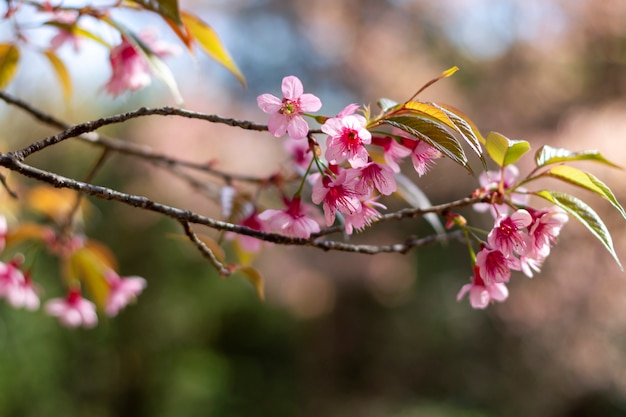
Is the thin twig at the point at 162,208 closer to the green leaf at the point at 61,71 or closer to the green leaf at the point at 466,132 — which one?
the green leaf at the point at 466,132

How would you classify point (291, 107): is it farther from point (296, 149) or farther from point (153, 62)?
point (296, 149)

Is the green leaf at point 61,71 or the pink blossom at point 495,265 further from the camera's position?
the green leaf at point 61,71

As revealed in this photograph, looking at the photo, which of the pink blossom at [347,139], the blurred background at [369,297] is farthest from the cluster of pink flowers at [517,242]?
the blurred background at [369,297]

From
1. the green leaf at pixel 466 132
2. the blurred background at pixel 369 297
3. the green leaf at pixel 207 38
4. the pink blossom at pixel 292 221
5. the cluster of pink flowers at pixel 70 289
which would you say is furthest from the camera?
the blurred background at pixel 369 297

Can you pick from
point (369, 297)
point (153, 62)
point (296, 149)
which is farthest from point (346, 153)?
point (369, 297)

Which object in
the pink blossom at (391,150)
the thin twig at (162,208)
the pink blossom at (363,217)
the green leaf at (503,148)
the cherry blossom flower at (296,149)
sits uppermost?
the cherry blossom flower at (296,149)

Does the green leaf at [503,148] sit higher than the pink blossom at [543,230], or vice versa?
the green leaf at [503,148]
